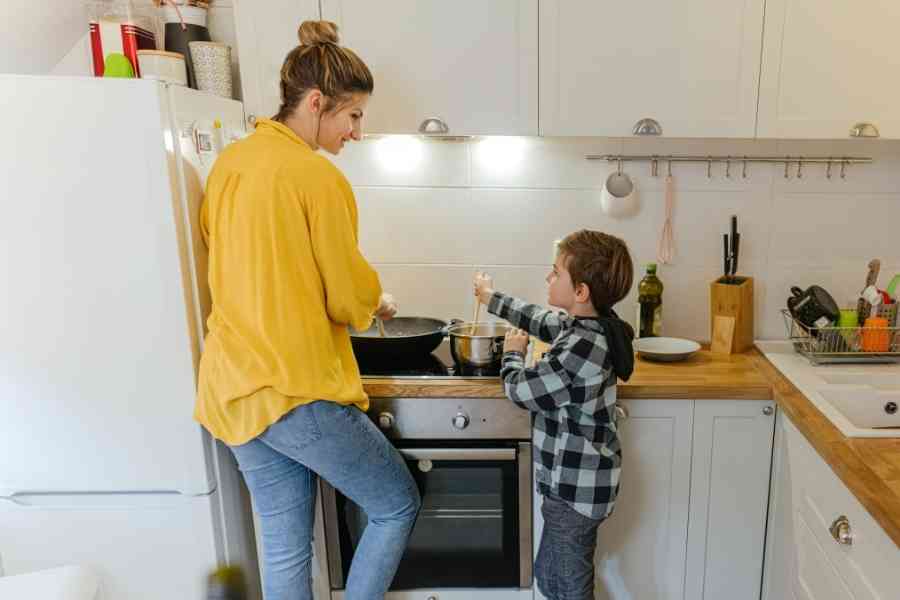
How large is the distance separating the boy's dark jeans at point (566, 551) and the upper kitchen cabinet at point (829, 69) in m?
1.07

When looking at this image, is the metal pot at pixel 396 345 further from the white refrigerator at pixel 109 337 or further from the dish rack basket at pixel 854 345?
the dish rack basket at pixel 854 345

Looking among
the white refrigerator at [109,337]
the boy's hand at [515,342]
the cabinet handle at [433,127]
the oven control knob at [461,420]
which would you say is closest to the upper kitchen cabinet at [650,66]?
the cabinet handle at [433,127]

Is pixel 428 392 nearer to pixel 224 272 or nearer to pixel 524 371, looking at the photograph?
pixel 524 371

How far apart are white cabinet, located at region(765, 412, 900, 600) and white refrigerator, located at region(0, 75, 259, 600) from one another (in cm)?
131

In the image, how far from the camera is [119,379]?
1.39 metres

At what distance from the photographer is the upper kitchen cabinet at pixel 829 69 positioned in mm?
1526

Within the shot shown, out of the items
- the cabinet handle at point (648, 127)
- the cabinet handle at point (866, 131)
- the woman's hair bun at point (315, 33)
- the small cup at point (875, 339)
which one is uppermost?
the woman's hair bun at point (315, 33)

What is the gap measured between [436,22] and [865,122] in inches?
43.5

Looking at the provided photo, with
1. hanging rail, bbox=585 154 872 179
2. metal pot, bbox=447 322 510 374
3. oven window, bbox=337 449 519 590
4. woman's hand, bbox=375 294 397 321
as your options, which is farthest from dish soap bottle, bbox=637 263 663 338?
woman's hand, bbox=375 294 397 321

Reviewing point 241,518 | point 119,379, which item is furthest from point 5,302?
point 241,518

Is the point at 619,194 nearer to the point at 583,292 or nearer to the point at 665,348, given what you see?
the point at 665,348

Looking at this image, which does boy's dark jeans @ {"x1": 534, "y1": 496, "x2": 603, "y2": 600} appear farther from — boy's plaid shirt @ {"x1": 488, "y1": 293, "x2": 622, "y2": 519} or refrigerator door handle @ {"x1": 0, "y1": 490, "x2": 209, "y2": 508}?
refrigerator door handle @ {"x1": 0, "y1": 490, "x2": 209, "y2": 508}

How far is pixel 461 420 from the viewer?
151cm

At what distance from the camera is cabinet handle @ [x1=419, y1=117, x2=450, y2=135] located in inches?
62.5
